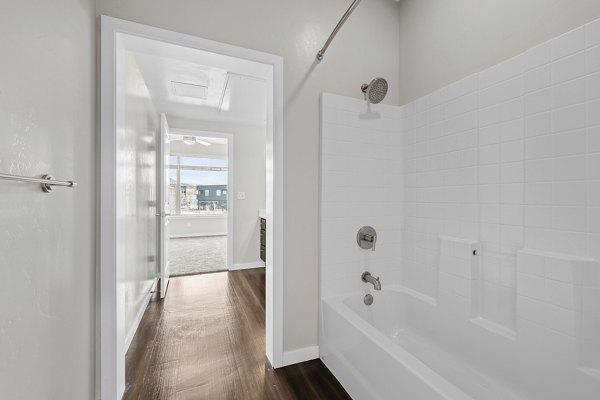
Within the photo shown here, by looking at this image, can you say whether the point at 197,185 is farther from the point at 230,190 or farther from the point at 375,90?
the point at 375,90

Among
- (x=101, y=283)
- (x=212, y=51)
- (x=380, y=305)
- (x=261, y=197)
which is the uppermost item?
(x=212, y=51)

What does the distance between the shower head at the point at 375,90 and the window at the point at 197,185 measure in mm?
6280

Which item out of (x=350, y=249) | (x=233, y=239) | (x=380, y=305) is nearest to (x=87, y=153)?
(x=350, y=249)

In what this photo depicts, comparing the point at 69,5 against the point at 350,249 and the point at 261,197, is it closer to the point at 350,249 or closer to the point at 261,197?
the point at 350,249

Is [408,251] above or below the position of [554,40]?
below

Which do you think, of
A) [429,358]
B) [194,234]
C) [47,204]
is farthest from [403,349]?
[194,234]

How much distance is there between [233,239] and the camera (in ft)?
13.4

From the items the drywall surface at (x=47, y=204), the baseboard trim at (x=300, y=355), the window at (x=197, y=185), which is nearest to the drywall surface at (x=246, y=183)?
the baseboard trim at (x=300, y=355)

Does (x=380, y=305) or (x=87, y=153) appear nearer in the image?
(x=87, y=153)

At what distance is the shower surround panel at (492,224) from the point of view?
1109 mm

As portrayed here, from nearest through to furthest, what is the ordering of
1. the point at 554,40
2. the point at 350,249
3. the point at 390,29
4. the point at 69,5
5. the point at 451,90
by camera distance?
the point at 69,5 → the point at 554,40 → the point at 451,90 → the point at 350,249 → the point at 390,29

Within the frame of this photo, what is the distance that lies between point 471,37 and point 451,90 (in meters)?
0.31

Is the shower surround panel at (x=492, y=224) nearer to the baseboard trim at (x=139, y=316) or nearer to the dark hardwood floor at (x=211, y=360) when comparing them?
the dark hardwood floor at (x=211, y=360)

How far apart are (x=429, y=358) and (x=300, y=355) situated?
83 centimetres
